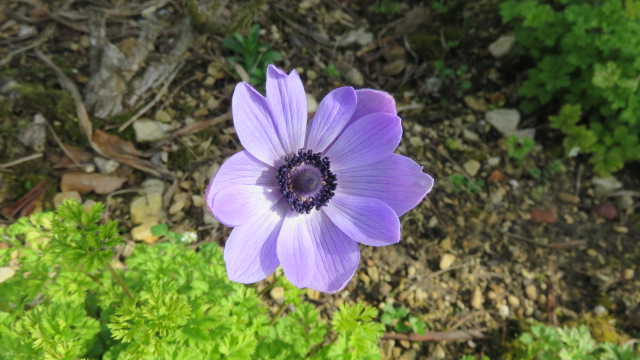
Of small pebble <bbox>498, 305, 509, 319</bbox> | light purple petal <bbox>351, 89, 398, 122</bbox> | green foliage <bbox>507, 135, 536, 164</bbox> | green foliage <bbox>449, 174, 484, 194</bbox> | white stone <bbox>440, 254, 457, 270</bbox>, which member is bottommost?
small pebble <bbox>498, 305, 509, 319</bbox>

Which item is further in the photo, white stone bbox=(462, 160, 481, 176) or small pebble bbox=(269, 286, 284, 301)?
white stone bbox=(462, 160, 481, 176)

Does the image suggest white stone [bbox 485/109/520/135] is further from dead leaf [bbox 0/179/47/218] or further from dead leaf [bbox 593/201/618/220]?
dead leaf [bbox 0/179/47/218]

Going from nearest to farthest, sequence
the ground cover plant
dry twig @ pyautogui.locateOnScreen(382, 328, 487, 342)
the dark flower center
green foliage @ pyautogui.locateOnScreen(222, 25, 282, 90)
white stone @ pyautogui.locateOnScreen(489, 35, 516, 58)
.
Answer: the dark flower center < the ground cover plant < dry twig @ pyautogui.locateOnScreen(382, 328, 487, 342) < green foliage @ pyautogui.locateOnScreen(222, 25, 282, 90) < white stone @ pyautogui.locateOnScreen(489, 35, 516, 58)

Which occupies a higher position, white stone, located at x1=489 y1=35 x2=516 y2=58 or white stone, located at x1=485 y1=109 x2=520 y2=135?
white stone, located at x1=489 y1=35 x2=516 y2=58

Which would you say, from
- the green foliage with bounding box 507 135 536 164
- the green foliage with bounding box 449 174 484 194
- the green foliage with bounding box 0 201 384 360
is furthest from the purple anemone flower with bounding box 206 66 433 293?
the green foliage with bounding box 507 135 536 164

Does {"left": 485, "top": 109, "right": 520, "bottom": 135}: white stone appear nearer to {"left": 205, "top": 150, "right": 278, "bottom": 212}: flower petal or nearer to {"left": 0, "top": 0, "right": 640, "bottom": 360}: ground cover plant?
{"left": 0, "top": 0, "right": 640, "bottom": 360}: ground cover plant

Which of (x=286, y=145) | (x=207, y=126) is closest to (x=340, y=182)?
(x=286, y=145)

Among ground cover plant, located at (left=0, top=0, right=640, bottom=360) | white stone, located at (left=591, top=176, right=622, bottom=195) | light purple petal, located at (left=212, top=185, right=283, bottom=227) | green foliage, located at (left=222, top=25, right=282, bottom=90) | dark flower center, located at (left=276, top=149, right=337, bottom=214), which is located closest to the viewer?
light purple petal, located at (left=212, top=185, right=283, bottom=227)
